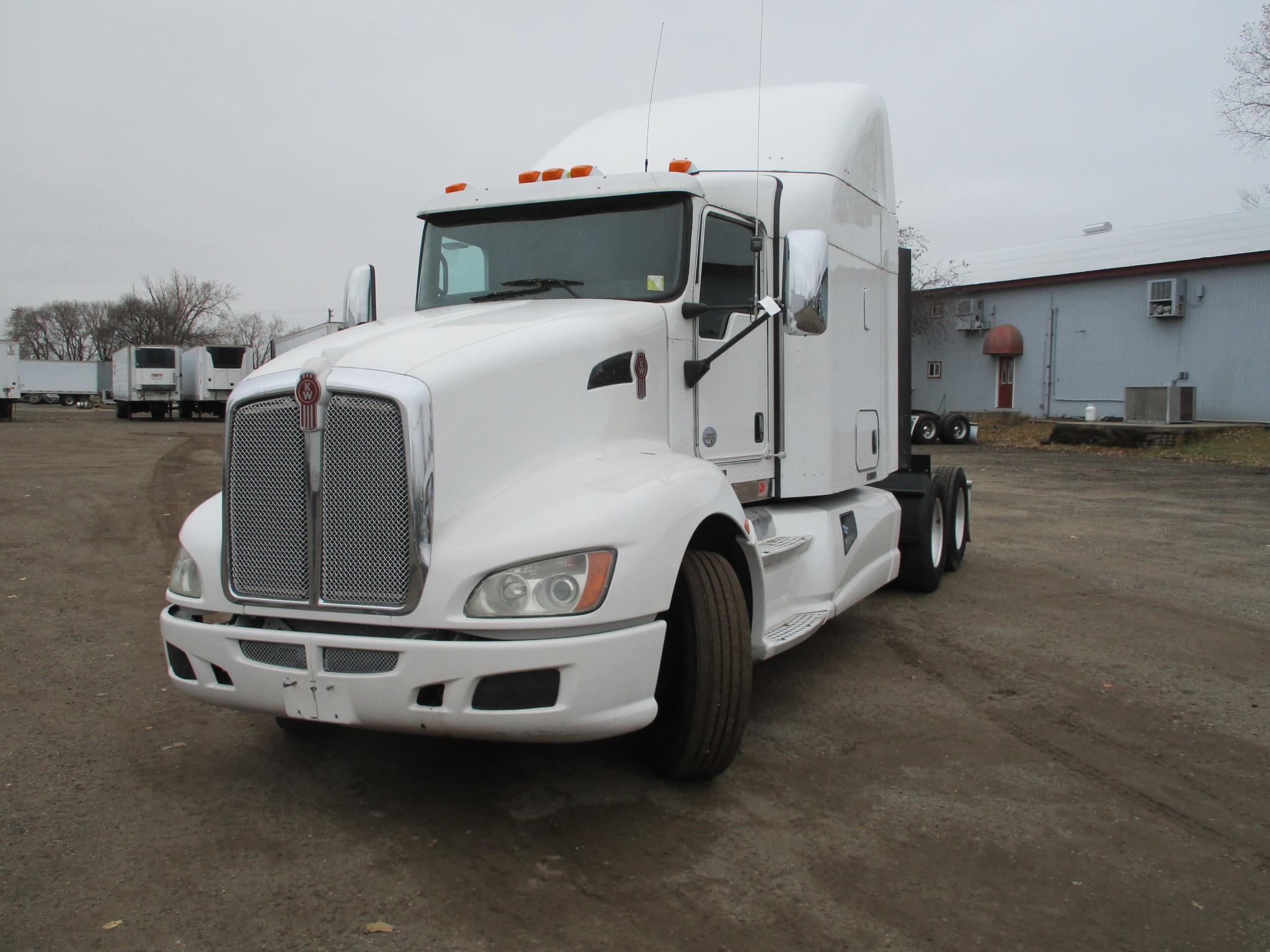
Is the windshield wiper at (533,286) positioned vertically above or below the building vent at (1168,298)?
below

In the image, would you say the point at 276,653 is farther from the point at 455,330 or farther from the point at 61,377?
the point at 61,377

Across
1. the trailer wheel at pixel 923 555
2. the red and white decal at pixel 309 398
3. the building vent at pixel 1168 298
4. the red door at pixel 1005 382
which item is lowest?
the trailer wheel at pixel 923 555

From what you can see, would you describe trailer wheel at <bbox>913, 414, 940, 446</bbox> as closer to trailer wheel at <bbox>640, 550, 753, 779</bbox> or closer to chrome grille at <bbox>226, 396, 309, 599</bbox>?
trailer wheel at <bbox>640, 550, 753, 779</bbox>

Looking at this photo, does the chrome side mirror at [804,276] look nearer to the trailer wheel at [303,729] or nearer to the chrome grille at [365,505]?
the chrome grille at [365,505]

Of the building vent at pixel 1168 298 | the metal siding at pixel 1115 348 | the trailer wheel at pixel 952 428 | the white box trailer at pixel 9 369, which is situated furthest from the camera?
the white box trailer at pixel 9 369

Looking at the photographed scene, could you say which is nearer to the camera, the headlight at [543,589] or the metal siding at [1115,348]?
the headlight at [543,589]

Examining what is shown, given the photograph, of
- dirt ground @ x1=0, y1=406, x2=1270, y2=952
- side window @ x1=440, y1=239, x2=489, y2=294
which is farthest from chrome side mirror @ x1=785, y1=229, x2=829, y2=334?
dirt ground @ x1=0, y1=406, x2=1270, y2=952

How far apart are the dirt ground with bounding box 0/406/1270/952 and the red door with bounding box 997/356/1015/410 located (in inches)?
1137

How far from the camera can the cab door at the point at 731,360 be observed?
5203 millimetres

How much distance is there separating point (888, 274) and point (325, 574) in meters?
5.31

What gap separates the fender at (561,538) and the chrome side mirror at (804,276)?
1.05 meters

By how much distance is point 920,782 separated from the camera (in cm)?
439

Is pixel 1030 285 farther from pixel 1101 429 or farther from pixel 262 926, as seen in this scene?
pixel 262 926

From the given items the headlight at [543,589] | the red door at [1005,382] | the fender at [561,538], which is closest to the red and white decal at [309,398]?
the fender at [561,538]
